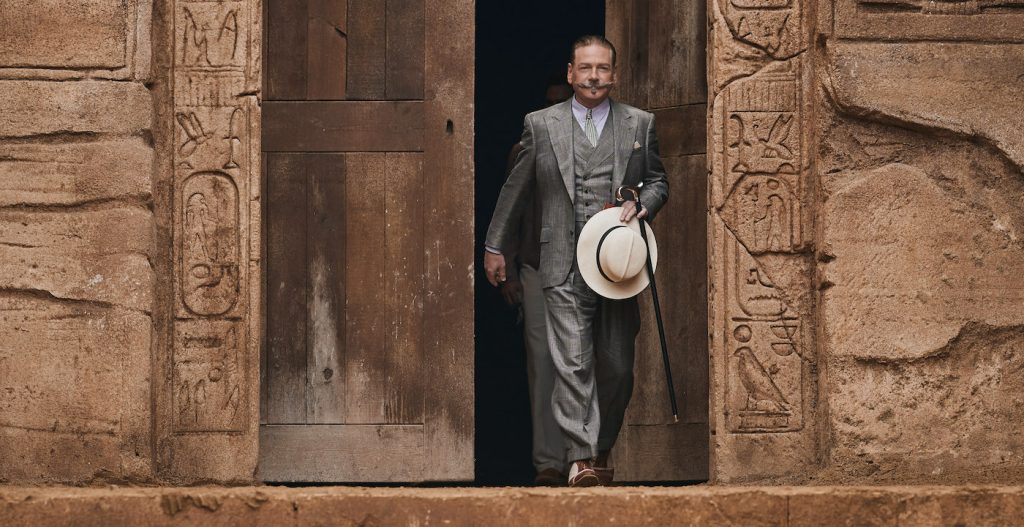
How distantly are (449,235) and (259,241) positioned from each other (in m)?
0.96

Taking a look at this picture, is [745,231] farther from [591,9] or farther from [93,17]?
[591,9]

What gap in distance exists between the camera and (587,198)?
6457 millimetres

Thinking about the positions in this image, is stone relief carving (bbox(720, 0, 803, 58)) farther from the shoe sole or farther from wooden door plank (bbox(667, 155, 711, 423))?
the shoe sole

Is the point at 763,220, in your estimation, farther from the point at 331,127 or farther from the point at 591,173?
the point at 331,127

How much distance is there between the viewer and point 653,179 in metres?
6.56

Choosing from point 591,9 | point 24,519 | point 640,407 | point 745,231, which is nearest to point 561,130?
point 745,231

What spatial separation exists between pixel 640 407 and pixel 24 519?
2768 mm

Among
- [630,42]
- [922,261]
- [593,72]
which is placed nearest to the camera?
[922,261]

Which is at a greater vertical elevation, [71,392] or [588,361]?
[588,361]

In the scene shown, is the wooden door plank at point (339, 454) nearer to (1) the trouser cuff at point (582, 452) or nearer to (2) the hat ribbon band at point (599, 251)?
(1) the trouser cuff at point (582, 452)

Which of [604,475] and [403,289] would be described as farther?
[403,289]

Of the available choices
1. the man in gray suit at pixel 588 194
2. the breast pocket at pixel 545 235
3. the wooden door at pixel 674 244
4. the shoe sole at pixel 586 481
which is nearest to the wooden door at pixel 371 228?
the man in gray suit at pixel 588 194

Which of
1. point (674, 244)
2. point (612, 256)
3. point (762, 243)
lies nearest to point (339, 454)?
point (612, 256)

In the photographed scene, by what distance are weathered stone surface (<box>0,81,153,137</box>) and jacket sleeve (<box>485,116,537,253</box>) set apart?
1534 millimetres
